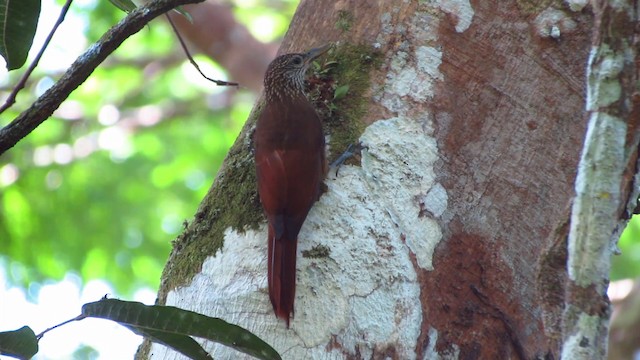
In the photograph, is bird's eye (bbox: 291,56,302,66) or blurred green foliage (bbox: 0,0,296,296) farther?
blurred green foliage (bbox: 0,0,296,296)

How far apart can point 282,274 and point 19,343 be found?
0.74 m

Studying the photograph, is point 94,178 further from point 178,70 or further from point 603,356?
point 603,356

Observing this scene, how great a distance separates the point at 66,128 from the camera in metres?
9.03

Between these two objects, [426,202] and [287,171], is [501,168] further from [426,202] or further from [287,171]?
[287,171]

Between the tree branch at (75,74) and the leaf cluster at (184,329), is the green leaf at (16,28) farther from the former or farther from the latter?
the leaf cluster at (184,329)

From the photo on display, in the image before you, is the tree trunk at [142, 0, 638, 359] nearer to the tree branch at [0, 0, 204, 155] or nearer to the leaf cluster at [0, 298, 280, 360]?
the leaf cluster at [0, 298, 280, 360]

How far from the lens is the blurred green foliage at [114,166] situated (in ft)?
26.3

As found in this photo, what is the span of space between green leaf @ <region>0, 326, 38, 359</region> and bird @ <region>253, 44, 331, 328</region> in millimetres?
665

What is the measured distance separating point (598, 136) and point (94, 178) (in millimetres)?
7347

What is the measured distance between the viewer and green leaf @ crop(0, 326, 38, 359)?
2.08 meters

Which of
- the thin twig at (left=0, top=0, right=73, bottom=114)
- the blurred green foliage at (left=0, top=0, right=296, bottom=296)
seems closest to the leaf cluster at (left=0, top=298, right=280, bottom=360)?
the thin twig at (left=0, top=0, right=73, bottom=114)

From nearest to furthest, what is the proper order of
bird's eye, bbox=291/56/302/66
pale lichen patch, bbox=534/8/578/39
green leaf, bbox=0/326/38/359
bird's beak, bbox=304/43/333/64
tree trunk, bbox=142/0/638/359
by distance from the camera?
green leaf, bbox=0/326/38/359 → tree trunk, bbox=142/0/638/359 → pale lichen patch, bbox=534/8/578/39 → bird's beak, bbox=304/43/333/64 → bird's eye, bbox=291/56/302/66

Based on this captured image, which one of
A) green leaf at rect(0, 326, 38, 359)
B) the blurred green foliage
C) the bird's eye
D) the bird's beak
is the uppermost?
the blurred green foliage

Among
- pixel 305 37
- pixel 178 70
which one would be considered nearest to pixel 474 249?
pixel 305 37
